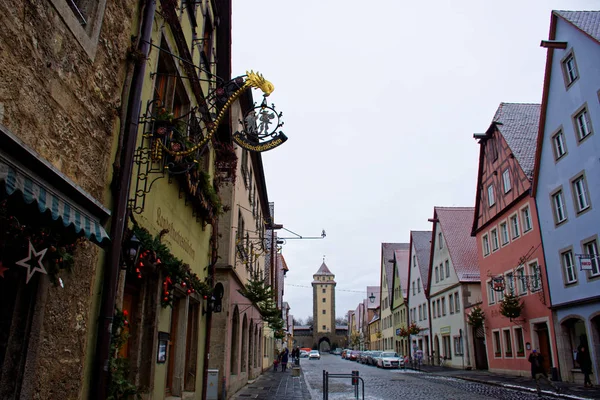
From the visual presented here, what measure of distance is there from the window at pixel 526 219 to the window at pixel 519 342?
5.23 meters

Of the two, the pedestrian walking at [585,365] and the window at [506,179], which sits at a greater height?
the window at [506,179]

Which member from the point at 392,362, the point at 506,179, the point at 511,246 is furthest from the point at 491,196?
the point at 392,362

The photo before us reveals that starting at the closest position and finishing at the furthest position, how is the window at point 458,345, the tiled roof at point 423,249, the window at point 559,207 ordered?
the window at point 559,207, the window at point 458,345, the tiled roof at point 423,249

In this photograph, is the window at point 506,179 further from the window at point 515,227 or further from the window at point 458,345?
the window at point 458,345

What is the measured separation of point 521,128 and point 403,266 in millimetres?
32246

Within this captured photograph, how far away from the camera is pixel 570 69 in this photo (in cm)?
2130

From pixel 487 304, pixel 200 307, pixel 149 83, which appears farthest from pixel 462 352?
pixel 149 83

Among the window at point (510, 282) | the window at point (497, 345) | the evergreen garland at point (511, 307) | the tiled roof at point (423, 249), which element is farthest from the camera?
the tiled roof at point (423, 249)

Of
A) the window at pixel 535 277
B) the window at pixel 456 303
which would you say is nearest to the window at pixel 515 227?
the window at pixel 535 277

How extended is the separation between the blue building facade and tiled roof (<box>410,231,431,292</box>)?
81.0 feet

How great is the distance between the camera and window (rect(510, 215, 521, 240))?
26.0 metres

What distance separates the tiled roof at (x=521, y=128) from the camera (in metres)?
25.8

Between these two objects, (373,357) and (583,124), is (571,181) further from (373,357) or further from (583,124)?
(373,357)

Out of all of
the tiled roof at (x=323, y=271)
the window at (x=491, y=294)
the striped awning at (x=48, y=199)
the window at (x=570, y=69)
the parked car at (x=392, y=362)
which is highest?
the tiled roof at (x=323, y=271)
